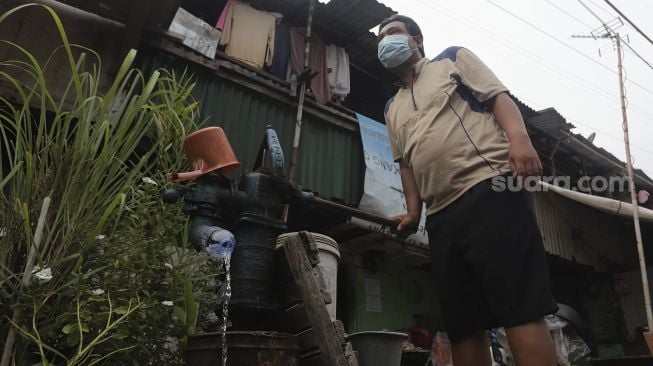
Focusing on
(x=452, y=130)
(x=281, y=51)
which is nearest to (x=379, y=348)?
(x=452, y=130)

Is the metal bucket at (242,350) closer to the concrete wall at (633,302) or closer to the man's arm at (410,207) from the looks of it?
the man's arm at (410,207)

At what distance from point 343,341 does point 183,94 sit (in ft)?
6.27

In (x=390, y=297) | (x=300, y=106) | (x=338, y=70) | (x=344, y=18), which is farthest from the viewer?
(x=390, y=297)

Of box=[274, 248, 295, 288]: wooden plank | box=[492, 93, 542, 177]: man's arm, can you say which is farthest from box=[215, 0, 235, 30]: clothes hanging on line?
box=[492, 93, 542, 177]: man's arm

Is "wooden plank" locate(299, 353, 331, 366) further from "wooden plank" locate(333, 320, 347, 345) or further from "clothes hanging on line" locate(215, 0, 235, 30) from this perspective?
"clothes hanging on line" locate(215, 0, 235, 30)

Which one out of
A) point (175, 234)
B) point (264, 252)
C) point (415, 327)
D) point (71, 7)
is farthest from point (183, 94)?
point (415, 327)

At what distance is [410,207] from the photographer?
8.57 ft

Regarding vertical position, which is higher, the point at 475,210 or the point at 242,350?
the point at 475,210

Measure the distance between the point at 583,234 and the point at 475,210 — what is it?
10446 mm

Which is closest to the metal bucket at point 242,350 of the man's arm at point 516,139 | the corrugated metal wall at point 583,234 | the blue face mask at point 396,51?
the man's arm at point 516,139

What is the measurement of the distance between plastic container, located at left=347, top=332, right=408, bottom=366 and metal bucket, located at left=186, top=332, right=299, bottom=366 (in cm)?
268

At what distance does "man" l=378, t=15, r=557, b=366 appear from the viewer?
1.74 meters

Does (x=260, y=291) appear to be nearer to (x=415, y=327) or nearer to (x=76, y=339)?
(x=76, y=339)

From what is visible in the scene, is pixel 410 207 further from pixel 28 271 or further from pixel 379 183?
pixel 379 183
